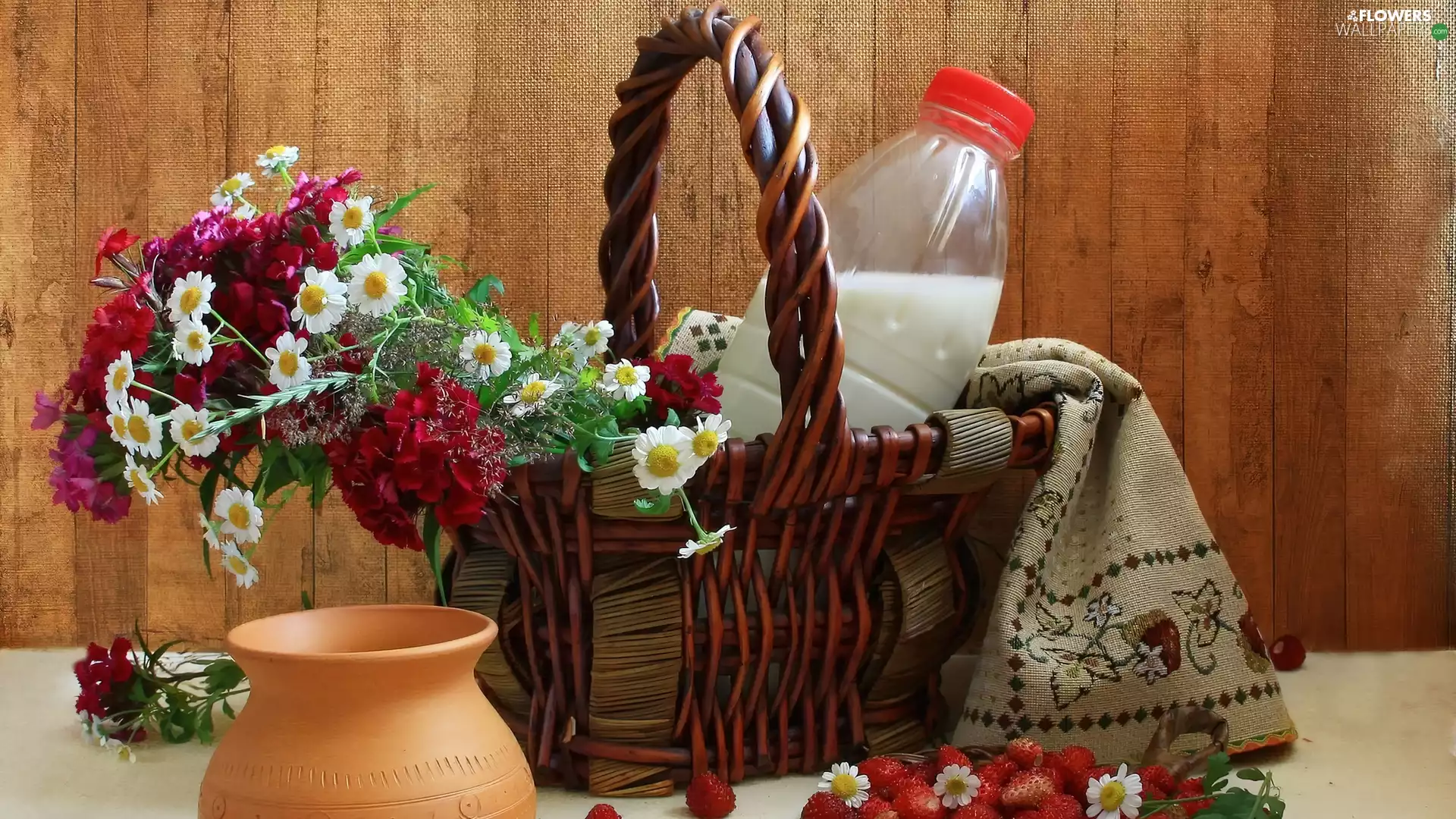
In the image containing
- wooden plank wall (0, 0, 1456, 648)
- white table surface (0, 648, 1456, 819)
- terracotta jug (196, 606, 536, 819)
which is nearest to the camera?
terracotta jug (196, 606, 536, 819)

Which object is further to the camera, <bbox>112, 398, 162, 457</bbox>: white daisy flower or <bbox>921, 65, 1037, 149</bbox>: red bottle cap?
<bbox>921, 65, 1037, 149</bbox>: red bottle cap

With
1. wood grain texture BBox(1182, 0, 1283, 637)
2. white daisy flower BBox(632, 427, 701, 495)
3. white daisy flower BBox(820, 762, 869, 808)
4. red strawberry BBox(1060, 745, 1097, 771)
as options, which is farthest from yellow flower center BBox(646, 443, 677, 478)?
wood grain texture BBox(1182, 0, 1283, 637)

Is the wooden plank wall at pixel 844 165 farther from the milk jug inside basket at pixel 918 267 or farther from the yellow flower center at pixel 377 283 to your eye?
the yellow flower center at pixel 377 283

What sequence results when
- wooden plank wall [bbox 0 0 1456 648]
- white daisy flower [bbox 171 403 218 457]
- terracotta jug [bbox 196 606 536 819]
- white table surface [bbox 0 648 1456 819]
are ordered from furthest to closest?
wooden plank wall [bbox 0 0 1456 648] → white table surface [bbox 0 648 1456 819] → white daisy flower [bbox 171 403 218 457] → terracotta jug [bbox 196 606 536 819]

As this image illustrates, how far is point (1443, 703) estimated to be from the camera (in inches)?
38.8

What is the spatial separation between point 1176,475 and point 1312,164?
1.59 ft

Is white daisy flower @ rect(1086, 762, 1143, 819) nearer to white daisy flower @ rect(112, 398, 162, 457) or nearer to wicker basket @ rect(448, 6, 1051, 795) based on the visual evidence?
wicker basket @ rect(448, 6, 1051, 795)

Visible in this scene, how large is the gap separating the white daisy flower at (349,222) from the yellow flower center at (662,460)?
23 centimetres

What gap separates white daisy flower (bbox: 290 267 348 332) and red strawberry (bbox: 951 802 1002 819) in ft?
1.52

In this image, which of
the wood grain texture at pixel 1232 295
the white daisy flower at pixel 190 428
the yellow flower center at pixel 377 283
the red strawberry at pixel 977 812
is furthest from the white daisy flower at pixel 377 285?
the wood grain texture at pixel 1232 295

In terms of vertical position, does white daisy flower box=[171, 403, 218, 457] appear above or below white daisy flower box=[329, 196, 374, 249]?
below

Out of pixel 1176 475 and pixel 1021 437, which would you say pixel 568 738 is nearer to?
pixel 1021 437

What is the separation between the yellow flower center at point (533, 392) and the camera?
2.19 ft

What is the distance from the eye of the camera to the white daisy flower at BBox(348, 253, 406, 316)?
65 centimetres
